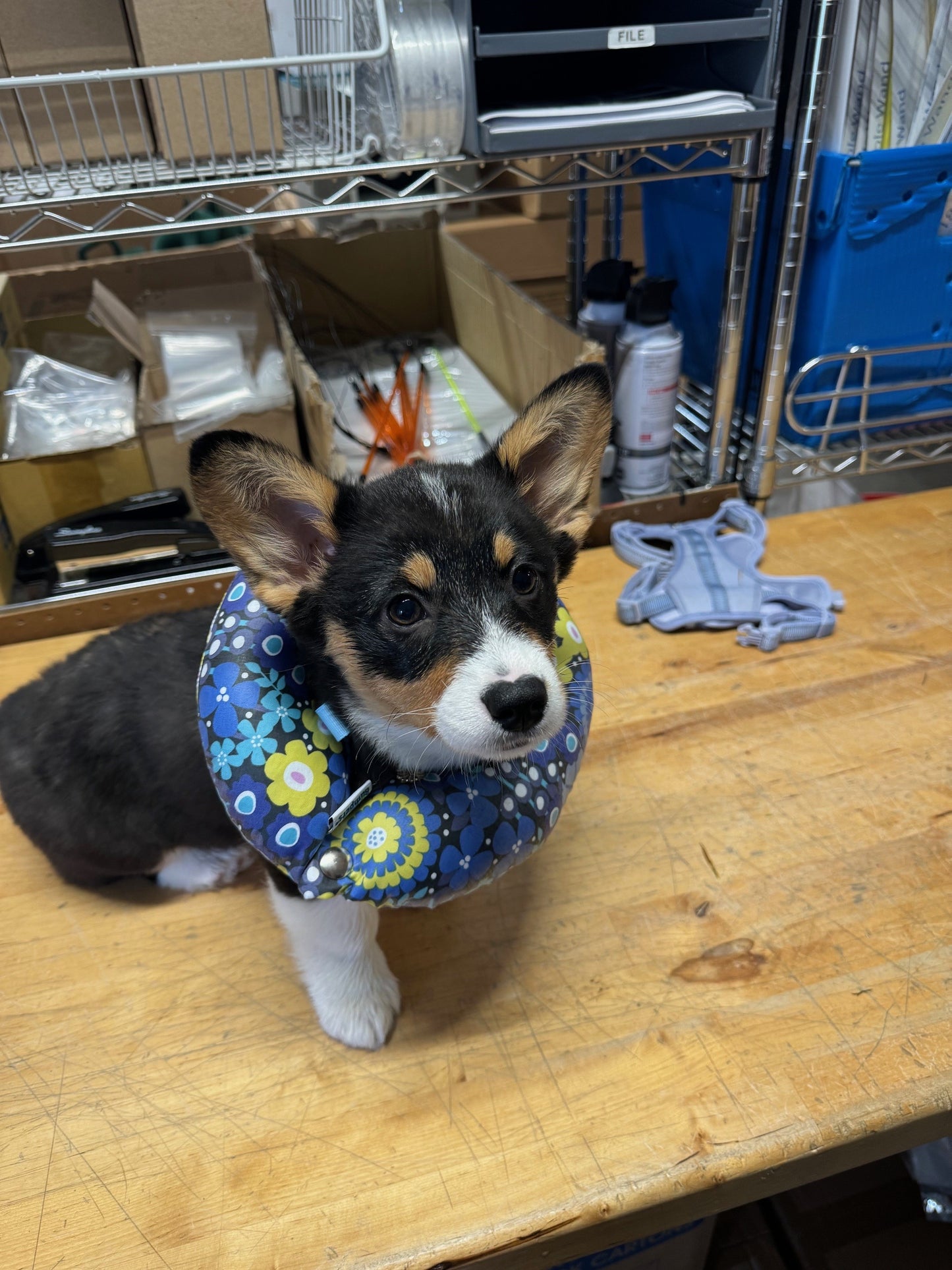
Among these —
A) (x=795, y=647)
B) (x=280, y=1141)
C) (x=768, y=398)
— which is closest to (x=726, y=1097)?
(x=280, y=1141)

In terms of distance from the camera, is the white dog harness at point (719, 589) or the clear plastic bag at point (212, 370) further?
the clear plastic bag at point (212, 370)

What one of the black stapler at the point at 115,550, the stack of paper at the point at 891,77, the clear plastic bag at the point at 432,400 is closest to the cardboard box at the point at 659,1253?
the black stapler at the point at 115,550

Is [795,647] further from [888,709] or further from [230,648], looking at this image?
[230,648]

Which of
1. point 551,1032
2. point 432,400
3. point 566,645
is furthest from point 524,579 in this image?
point 432,400

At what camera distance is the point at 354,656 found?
79 cm

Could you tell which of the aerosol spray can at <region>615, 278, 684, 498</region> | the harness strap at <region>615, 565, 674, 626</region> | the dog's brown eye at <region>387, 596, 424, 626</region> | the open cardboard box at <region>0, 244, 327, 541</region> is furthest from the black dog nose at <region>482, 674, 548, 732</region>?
the aerosol spray can at <region>615, 278, 684, 498</region>

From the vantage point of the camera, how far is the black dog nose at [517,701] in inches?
27.2

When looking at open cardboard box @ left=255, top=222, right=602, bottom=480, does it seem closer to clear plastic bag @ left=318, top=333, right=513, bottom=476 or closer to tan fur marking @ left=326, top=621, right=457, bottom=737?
clear plastic bag @ left=318, top=333, right=513, bottom=476

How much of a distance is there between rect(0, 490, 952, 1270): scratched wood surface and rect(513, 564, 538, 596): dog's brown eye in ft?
1.40

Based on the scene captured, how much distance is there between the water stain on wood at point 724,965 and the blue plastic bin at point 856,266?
1037 millimetres

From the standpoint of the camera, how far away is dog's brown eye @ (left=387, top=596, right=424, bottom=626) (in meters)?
0.77

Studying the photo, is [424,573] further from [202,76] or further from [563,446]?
[202,76]

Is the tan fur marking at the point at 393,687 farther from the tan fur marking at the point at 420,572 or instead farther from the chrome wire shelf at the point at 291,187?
the chrome wire shelf at the point at 291,187

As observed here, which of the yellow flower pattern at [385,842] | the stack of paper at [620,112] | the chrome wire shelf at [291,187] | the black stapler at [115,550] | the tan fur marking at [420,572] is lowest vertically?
the black stapler at [115,550]
